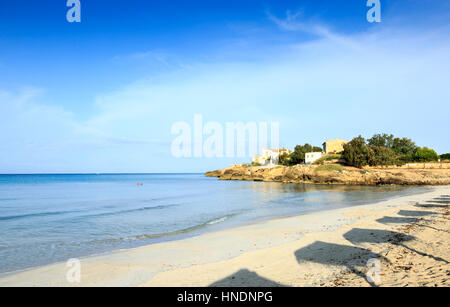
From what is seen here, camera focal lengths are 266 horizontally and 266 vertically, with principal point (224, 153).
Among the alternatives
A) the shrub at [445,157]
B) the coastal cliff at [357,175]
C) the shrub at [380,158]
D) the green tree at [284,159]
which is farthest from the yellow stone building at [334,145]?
the shrub at [380,158]

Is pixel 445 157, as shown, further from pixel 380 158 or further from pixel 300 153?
pixel 300 153

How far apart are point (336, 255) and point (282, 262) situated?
6.51 feet

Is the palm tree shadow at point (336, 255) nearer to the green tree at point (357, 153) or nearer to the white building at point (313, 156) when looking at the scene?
the green tree at point (357, 153)

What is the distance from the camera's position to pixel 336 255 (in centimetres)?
925

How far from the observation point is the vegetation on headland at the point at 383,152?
7169 centimetres

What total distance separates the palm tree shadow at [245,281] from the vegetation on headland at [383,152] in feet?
244

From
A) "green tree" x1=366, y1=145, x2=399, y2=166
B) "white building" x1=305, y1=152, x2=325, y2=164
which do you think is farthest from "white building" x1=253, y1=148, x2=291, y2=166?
"green tree" x1=366, y1=145, x2=399, y2=166

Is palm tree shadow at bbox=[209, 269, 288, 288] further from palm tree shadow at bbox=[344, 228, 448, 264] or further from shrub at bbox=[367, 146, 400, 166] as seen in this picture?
shrub at bbox=[367, 146, 400, 166]

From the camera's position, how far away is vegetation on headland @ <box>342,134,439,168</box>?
2822 inches

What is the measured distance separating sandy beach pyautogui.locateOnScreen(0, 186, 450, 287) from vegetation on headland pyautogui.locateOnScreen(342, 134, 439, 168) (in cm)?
6548

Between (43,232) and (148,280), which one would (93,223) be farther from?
(148,280)

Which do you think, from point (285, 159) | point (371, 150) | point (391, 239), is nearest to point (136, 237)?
point (391, 239)
